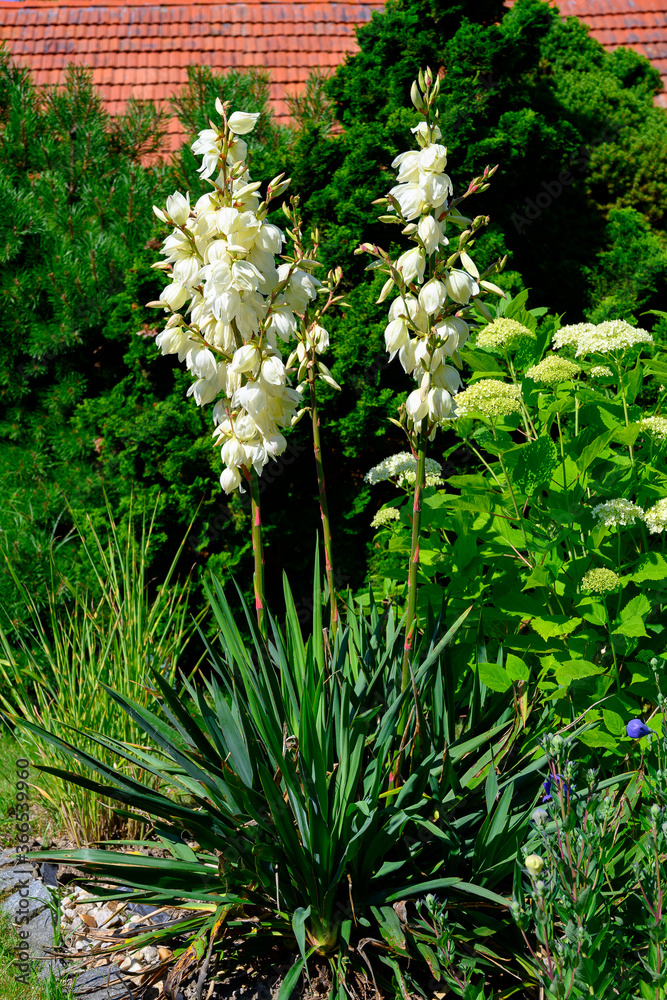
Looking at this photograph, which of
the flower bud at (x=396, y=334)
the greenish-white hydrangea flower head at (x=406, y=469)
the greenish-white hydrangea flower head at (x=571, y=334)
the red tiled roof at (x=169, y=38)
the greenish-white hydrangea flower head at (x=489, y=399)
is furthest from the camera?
the red tiled roof at (x=169, y=38)


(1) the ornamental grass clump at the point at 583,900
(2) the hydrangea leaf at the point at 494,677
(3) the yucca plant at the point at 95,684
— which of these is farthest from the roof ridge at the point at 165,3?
(1) the ornamental grass clump at the point at 583,900

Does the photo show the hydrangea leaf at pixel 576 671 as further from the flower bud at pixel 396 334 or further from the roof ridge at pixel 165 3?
the roof ridge at pixel 165 3

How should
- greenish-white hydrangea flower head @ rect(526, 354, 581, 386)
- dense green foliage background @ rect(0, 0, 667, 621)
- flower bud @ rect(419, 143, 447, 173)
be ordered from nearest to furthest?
flower bud @ rect(419, 143, 447, 173), greenish-white hydrangea flower head @ rect(526, 354, 581, 386), dense green foliage background @ rect(0, 0, 667, 621)

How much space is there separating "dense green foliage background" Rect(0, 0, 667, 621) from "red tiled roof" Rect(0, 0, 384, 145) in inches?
160

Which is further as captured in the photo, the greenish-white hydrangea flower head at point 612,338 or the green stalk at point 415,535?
the greenish-white hydrangea flower head at point 612,338

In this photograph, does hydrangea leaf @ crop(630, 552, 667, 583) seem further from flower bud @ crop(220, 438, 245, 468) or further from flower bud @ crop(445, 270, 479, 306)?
flower bud @ crop(220, 438, 245, 468)

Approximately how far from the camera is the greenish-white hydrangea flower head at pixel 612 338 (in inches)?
102

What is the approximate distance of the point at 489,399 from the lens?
7.97ft

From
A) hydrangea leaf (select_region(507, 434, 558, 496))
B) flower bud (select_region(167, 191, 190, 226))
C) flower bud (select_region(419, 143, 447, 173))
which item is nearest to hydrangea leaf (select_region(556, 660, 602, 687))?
hydrangea leaf (select_region(507, 434, 558, 496))

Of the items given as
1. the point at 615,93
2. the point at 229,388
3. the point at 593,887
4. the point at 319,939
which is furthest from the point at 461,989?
the point at 615,93

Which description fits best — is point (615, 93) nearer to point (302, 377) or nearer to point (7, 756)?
point (302, 377)

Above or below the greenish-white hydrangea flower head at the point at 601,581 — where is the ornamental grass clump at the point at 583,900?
below

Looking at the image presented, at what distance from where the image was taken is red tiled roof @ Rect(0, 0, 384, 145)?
909 centimetres

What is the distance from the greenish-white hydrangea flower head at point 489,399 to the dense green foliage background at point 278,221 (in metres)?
1.57
